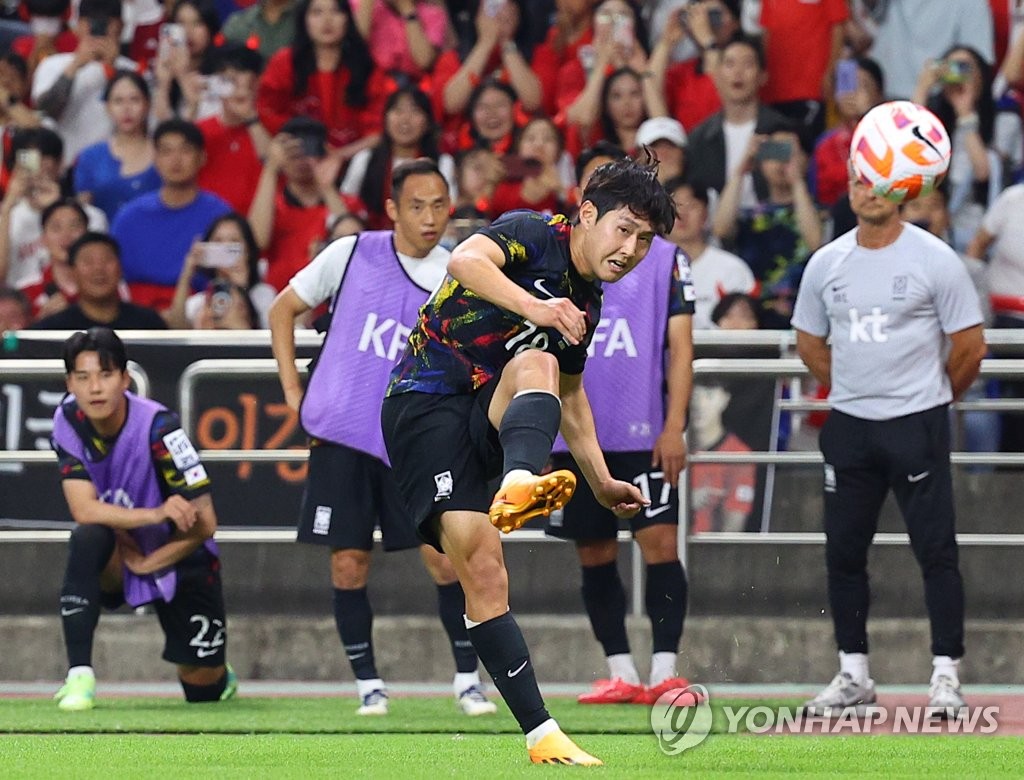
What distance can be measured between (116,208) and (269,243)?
1295mm

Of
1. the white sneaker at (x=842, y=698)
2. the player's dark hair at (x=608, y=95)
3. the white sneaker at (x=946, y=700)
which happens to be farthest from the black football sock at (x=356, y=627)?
A: the player's dark hair at (x=608, y=95)

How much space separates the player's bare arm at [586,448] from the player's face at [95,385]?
3.36 meters

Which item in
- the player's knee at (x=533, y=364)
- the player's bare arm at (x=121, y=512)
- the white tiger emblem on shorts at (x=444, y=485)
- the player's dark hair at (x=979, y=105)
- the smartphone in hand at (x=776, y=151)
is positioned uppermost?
the player's dark hair at (x=979, y=105)

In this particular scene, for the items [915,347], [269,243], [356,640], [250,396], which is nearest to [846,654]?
[915,347]

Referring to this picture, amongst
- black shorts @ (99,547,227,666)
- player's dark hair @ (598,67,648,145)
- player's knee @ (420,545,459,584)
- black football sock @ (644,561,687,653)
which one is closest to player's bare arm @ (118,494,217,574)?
black shorts @ (99,547,227,666)

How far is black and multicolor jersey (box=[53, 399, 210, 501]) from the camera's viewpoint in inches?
389

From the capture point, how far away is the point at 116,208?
1427cm

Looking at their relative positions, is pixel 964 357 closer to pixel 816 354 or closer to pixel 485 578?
pixel 816 354

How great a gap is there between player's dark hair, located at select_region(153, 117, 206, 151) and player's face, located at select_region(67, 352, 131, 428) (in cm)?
426

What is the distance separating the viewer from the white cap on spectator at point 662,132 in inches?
509

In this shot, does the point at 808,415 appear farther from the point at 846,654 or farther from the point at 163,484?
the point at 163,484

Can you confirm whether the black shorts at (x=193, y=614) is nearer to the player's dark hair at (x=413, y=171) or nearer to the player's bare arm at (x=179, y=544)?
the player's bare arm at (x=179, y=544)

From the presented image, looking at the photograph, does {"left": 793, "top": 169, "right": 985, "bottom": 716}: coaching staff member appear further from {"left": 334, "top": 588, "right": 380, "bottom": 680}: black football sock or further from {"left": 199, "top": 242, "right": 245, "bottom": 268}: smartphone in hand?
{"left": 199, "top": 242, "right": 245, "bottom": 268}: smartphone in hand

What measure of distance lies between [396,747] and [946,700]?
110 inches
